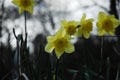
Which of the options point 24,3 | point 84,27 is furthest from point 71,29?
point 24,3

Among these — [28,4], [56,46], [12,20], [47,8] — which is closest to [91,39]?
[47,8]

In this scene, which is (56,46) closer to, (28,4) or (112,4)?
(28,4)

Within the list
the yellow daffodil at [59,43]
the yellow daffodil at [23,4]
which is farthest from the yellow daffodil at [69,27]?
the yellow daffodil at [23,4]

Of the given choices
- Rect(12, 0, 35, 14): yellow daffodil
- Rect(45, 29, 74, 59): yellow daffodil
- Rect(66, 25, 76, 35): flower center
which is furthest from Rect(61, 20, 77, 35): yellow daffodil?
Rect(12, 0, 35, 14): yellow daffodil

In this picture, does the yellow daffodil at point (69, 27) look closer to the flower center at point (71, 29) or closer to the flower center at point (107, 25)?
the flower center at point (71, 29)

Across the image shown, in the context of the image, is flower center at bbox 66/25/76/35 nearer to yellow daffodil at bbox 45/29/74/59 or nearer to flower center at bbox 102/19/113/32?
yellow daffodil at bbox 45/29/74/59
